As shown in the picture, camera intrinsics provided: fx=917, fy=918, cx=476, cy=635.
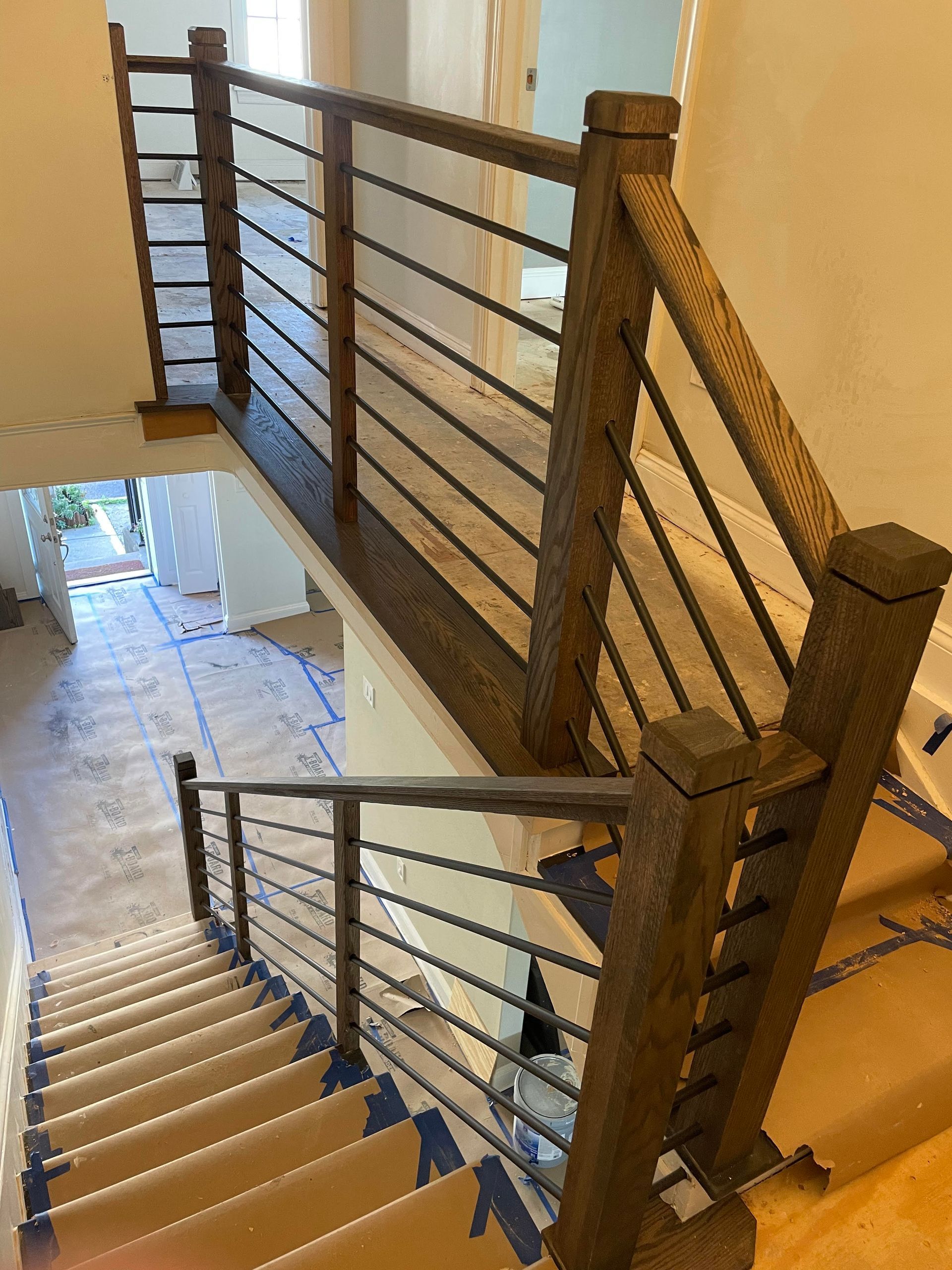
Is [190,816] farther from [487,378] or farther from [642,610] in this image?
[642,610]

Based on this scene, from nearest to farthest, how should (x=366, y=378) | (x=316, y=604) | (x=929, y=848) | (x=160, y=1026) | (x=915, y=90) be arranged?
(x=929, y=848)
(x=915, y=90)
(x=160, y=1026)
(x=366, y=378)
(x=316, y=604)

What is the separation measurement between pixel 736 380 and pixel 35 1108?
2.63 meters

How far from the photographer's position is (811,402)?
7.15 ft

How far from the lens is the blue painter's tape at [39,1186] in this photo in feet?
6.58

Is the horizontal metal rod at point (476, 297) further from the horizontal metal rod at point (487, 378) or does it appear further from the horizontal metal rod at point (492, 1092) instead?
the horizontal metal rod at point (492, 1092)

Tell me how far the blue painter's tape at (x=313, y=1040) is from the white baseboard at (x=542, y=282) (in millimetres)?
4795

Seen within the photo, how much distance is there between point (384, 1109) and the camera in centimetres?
199

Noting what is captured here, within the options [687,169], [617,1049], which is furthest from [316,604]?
[617,1049]

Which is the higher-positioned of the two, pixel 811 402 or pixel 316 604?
pixel 811 402

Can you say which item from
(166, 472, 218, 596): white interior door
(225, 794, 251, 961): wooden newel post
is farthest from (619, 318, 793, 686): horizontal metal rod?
(166, 472, 218, 596): white interior door

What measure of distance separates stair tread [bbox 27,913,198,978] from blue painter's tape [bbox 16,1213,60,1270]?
2.45 m

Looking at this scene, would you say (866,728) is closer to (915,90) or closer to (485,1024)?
(915,90)

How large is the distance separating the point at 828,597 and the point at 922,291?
1.36 metres

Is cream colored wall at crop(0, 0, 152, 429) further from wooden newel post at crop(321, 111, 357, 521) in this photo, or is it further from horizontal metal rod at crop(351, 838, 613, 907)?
horizontal metal rod at crop(351, 838, 613, 907)
